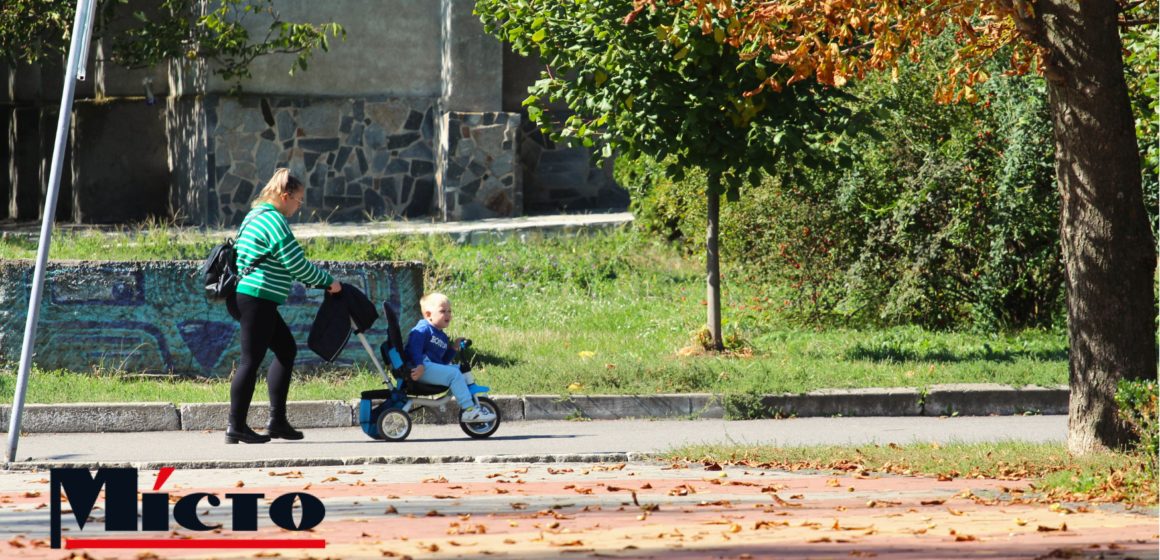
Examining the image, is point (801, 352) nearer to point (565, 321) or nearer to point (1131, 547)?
point (565, 321)

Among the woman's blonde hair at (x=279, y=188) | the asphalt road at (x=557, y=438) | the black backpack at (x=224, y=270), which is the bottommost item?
the asphalt road at (x=557, y=438)

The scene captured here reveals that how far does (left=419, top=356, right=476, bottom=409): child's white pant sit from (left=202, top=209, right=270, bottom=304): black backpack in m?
1.27

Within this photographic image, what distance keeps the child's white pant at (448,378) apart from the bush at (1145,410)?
3866 millimetres

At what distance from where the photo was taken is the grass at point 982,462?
528 cm

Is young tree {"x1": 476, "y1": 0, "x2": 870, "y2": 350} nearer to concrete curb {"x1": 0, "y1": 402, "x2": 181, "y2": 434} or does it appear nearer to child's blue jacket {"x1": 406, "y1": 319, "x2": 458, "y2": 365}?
child's blue jacket {"x1": 406, "y1": 319, "x2": 458, "y2": 365}

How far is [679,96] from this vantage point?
934 cm

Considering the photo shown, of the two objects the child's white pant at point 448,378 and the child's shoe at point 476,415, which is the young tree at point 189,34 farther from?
the child's shoe at point 476,415

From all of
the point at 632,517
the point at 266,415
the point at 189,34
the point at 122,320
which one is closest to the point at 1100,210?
the point at 632,517

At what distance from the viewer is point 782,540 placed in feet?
14.4

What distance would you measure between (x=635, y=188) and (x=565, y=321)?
3756 millimetres

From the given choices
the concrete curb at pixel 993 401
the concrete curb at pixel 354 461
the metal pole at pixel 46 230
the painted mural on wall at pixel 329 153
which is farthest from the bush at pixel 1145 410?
the painted mural on wall at pixel 329 153

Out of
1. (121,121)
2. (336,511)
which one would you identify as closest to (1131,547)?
(336,511)

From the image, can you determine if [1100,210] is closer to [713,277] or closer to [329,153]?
[713,277]

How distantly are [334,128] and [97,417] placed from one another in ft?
30.5
